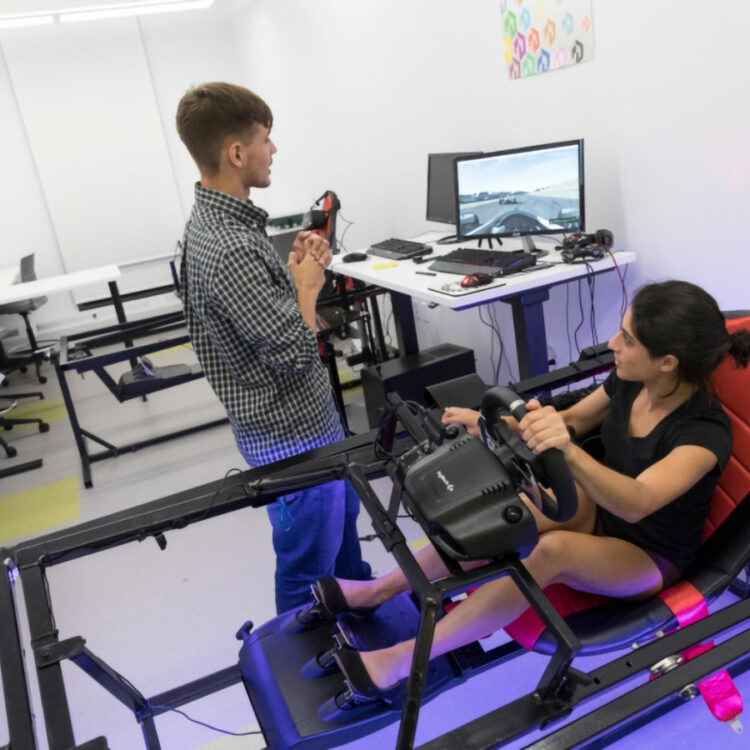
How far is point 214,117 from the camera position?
1.38 m

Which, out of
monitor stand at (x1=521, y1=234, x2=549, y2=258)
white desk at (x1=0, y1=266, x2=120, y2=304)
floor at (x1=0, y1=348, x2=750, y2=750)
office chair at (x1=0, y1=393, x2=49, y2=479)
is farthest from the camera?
white desk at (x1=0, y1=266, x2=120, y2=304)

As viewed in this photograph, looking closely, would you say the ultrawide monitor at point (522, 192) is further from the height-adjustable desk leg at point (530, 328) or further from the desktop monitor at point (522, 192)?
the height-adjustable desk leg at point (530, 328)

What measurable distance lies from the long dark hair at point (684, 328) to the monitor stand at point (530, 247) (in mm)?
1518

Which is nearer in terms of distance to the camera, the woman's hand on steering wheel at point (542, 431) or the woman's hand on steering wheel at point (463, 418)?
the woman's hand on steering wheel at point (542, 431)

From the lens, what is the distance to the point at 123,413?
4520 millimetres

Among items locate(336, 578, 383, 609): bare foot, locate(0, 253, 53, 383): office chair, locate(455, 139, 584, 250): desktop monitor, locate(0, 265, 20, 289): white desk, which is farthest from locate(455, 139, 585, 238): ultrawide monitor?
locate(0, 265, 20, 289): white desk

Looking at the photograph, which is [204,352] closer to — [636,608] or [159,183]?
[636,608]

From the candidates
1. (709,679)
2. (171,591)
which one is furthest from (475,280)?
(709,679)

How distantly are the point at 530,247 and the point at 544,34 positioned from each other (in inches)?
32.6

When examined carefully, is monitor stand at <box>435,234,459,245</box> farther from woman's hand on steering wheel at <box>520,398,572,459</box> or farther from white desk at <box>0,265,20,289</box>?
white desk at <box>0,265,20,289</box>

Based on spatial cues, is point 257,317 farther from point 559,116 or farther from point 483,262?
point 559,116

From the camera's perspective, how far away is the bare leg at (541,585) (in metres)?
1.27

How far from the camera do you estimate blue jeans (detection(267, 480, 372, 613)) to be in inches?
64.3

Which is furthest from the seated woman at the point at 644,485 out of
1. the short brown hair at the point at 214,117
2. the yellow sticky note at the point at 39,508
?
the yellow sticky note at the point at 39,508
